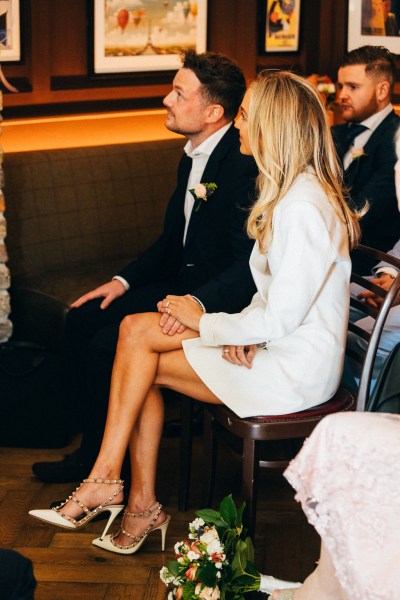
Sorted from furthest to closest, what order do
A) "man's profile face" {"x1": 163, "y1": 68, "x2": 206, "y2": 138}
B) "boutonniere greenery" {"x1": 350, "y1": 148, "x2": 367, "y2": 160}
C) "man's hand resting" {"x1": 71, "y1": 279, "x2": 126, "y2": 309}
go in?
"boutonniere greenery" {"x1": 350, "y1": 148, "x2": 367, "y2": 160}
"man's hand resting" {"x1": 71, "y1": 279, "x2": 126, "y2": 309}
"man's profile face" {"x1": 163, "y1": 68, "x2": 206, "y2": 138}

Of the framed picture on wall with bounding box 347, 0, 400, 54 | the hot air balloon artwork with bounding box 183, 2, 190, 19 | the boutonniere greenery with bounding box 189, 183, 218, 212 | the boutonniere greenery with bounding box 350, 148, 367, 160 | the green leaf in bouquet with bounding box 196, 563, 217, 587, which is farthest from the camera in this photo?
the framed picture on wall with bounding box 347, 0, 400, 54

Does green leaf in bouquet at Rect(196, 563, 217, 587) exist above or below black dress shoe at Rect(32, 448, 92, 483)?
above

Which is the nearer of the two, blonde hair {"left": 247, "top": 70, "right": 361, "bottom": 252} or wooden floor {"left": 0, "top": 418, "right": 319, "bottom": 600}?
blonde hair {"left": 247, "top": 70, "right": 361, "bottom": 252}

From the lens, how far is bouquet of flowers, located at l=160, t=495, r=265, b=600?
2.74 metres

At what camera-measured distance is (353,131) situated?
449 cm

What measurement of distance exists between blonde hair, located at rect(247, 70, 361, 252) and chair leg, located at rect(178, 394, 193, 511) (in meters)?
0.85

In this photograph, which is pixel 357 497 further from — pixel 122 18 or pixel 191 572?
pixel 122 18

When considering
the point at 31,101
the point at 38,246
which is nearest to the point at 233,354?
the point at 38,246

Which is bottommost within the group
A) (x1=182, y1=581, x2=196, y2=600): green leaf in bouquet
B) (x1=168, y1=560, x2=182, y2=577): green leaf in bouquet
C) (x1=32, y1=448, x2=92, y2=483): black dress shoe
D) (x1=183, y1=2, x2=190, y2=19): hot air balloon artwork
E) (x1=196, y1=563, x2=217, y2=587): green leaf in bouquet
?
(x1=32, y1=448, x2=92, y2=483): black dress shoe

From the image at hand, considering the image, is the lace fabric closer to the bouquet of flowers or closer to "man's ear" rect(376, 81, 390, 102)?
the bouquet of flowers

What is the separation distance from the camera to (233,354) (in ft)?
9.84

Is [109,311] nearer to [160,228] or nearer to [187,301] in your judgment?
[187,301]

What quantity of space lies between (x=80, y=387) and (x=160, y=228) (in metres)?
1.33

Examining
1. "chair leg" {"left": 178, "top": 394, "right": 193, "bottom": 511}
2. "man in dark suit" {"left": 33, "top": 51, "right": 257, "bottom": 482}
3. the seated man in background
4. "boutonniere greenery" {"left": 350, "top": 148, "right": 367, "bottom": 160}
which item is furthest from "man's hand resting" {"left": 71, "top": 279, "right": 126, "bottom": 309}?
"boutonniere greenery" {"left": 350, "top": 148, "right": 367, "bottom": 160}
